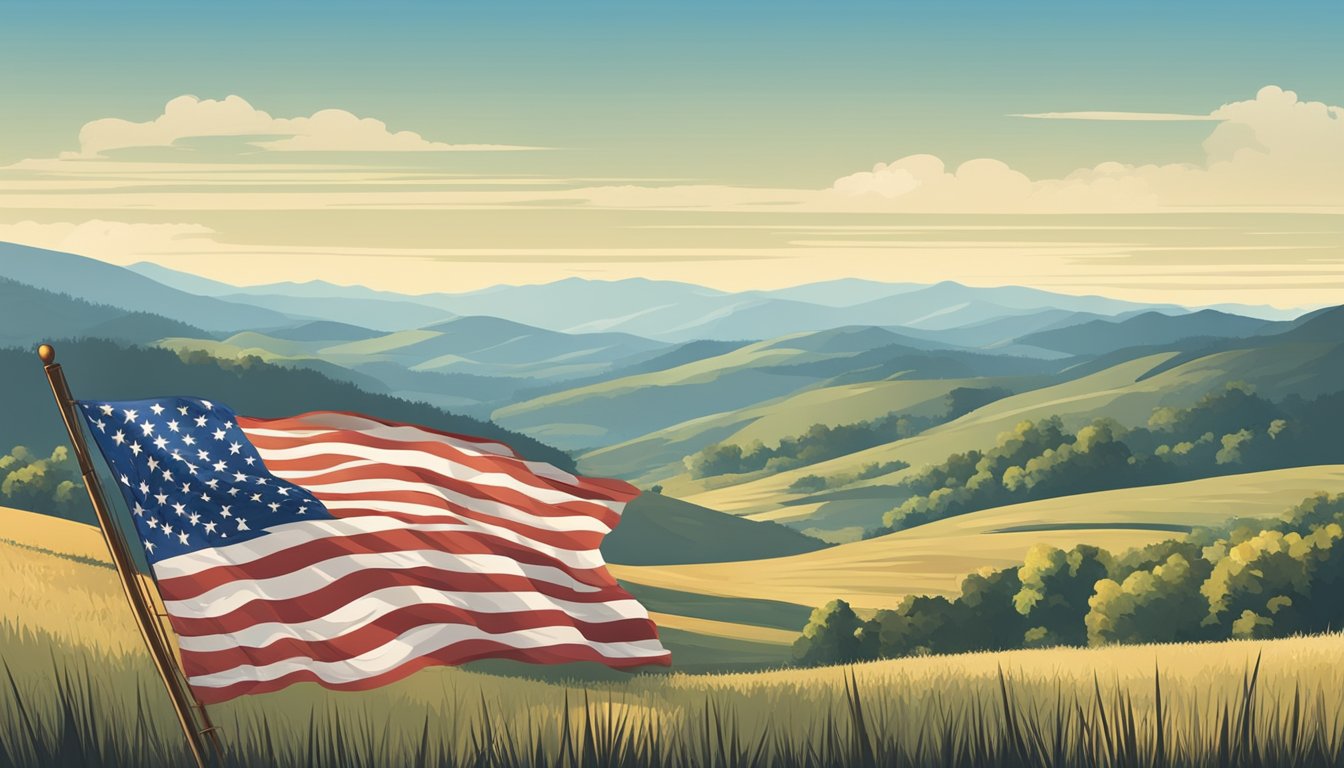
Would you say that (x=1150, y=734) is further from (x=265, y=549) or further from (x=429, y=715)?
(x=265, y=549)

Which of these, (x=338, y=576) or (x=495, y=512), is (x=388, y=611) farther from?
(x=495, y=512)

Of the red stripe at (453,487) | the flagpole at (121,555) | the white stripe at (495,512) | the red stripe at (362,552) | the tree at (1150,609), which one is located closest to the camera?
the flagpole at (121,555)

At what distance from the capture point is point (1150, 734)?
1742 cm

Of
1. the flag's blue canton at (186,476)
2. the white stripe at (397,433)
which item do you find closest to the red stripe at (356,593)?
the flag's blue canton at (186,476)

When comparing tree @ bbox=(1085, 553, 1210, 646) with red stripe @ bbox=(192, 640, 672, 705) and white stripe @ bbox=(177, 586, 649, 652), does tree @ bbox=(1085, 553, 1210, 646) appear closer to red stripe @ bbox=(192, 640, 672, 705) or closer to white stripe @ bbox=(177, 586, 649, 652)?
white stripe @ bbox=(177, 586, 649, 652)

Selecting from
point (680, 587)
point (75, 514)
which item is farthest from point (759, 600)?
point (75, 514)

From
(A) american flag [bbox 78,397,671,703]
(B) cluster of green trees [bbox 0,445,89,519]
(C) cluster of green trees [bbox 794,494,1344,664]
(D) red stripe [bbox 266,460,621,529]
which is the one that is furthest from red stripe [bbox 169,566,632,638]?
(B) cluster of green trees [bbox 0,445,89,519]

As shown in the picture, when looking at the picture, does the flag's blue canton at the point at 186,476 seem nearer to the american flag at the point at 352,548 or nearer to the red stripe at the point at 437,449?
the american flag at the point at 352,548

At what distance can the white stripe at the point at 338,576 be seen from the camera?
13328 millimetres

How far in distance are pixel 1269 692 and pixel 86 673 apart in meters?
15.1

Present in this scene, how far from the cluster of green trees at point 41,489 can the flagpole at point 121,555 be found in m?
149

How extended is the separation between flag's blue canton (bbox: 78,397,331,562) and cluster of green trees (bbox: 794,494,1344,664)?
7829cm

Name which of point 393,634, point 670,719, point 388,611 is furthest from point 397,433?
point 670,719

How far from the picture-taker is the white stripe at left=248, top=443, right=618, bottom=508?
52.0 ft
